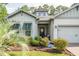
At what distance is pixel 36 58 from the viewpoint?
12.3 m

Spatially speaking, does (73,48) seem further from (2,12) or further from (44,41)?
(2,12)

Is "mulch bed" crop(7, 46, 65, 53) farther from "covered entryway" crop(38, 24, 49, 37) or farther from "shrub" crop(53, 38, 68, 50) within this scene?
"covered entryway" crop(38, 24, 49, 37)

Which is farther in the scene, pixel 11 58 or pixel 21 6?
pixel 21 6

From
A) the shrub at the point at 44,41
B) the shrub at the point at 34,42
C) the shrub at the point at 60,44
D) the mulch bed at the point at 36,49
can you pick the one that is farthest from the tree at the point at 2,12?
the shrub at the point at 60,44

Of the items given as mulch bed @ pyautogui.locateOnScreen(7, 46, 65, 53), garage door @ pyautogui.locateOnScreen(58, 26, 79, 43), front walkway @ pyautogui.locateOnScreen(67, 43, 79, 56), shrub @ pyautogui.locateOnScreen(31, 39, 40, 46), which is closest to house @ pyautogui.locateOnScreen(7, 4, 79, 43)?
garage door @ pyautogui.locateOnScreen(58, 26, 79, 43)

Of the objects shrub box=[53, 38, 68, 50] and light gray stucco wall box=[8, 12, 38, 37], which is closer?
shrub box=[53, 38, 68, 50]

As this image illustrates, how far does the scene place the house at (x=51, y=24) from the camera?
1305 centimetres

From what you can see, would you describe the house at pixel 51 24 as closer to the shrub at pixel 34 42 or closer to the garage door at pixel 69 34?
the garage door at pixel 69 34

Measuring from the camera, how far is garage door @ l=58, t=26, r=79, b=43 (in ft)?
43.5

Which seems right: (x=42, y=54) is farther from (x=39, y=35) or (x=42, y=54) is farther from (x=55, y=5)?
(x=55, y=5)

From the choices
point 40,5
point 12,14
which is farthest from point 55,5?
point 12,14

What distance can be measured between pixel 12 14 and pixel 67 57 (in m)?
2.40

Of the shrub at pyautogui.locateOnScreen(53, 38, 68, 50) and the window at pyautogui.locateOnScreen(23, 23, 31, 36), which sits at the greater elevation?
the window at pyautogui.locateOnScreen(23, 23, 31, 36)

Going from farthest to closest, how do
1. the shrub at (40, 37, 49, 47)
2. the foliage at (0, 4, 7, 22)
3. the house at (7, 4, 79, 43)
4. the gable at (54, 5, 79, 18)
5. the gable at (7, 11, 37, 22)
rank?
1. the gable at (54, 5, 79, 18)
2. the gable at (7, 11, 37, 22)
3. the house at (7, 4, 79, 43)
4. the shrub at (40, 37, 49, 47)
5. the foliage at (0, 4, 7, 22)
